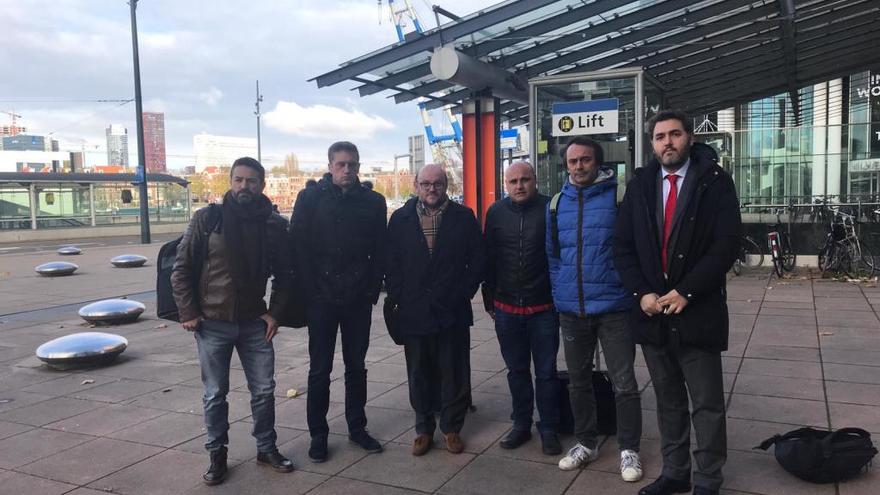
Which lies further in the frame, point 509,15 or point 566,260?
point 509,15

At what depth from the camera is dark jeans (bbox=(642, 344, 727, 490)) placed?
334cm

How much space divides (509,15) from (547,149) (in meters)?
1.88

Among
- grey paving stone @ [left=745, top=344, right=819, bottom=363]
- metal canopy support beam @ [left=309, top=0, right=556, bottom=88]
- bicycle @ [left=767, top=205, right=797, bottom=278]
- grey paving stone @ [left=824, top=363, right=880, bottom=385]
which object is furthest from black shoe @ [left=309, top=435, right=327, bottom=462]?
bicycle @ [left=767, top=205, right=797, bottom=278]

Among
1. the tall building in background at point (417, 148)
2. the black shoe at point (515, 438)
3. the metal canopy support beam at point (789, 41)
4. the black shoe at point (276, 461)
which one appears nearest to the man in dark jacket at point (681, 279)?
the black shoe at point (515, 438)

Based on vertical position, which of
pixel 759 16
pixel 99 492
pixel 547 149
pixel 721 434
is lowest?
pixel 99 492

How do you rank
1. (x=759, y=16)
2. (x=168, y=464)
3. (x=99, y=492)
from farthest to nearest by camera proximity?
(x=759, y=16)
(x=168, y=464)
(x=99, y=492)

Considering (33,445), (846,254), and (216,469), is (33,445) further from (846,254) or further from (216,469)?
(846,254)

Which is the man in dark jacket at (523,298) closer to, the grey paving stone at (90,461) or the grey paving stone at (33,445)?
the grey paving stone at (90,461)

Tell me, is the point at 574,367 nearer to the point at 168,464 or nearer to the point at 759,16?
the point at 168,464

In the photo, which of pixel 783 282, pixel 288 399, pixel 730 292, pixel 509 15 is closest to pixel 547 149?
pixel 509 15

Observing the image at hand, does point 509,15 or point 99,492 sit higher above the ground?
point 509,15

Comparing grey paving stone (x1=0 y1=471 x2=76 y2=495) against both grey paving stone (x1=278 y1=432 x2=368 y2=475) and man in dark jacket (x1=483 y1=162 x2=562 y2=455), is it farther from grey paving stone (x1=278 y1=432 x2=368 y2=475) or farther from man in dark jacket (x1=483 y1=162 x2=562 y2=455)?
man in dark jacket (x1=483 y1=162 x2=562 y2=455)

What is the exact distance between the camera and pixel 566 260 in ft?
12.7

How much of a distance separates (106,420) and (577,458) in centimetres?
338
